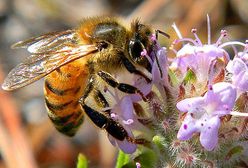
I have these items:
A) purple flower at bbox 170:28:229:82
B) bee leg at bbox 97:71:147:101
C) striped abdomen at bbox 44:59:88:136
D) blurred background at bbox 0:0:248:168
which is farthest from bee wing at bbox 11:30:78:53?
blurred background at bbox 0:0:248:168

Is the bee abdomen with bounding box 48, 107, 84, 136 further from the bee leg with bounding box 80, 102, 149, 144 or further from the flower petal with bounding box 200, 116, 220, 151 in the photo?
the flower petal with bounding box 200, 116, 220, 151

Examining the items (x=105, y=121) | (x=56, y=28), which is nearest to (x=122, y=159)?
(x=105, y=121)

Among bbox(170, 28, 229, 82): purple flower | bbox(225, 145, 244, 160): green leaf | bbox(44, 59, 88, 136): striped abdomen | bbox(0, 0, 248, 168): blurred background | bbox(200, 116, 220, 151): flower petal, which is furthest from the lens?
bbox(0, 0, 248, 168): blurred background

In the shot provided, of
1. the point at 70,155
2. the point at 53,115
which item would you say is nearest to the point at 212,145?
the point at 53,115

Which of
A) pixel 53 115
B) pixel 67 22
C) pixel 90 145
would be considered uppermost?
pixel 67 22

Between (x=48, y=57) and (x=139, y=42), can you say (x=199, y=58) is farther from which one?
(x=48, y=57)

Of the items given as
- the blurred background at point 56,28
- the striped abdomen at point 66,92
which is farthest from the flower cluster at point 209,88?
the blurred background at point 56,28

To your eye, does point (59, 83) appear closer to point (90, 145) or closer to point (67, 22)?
point (90, 145)
